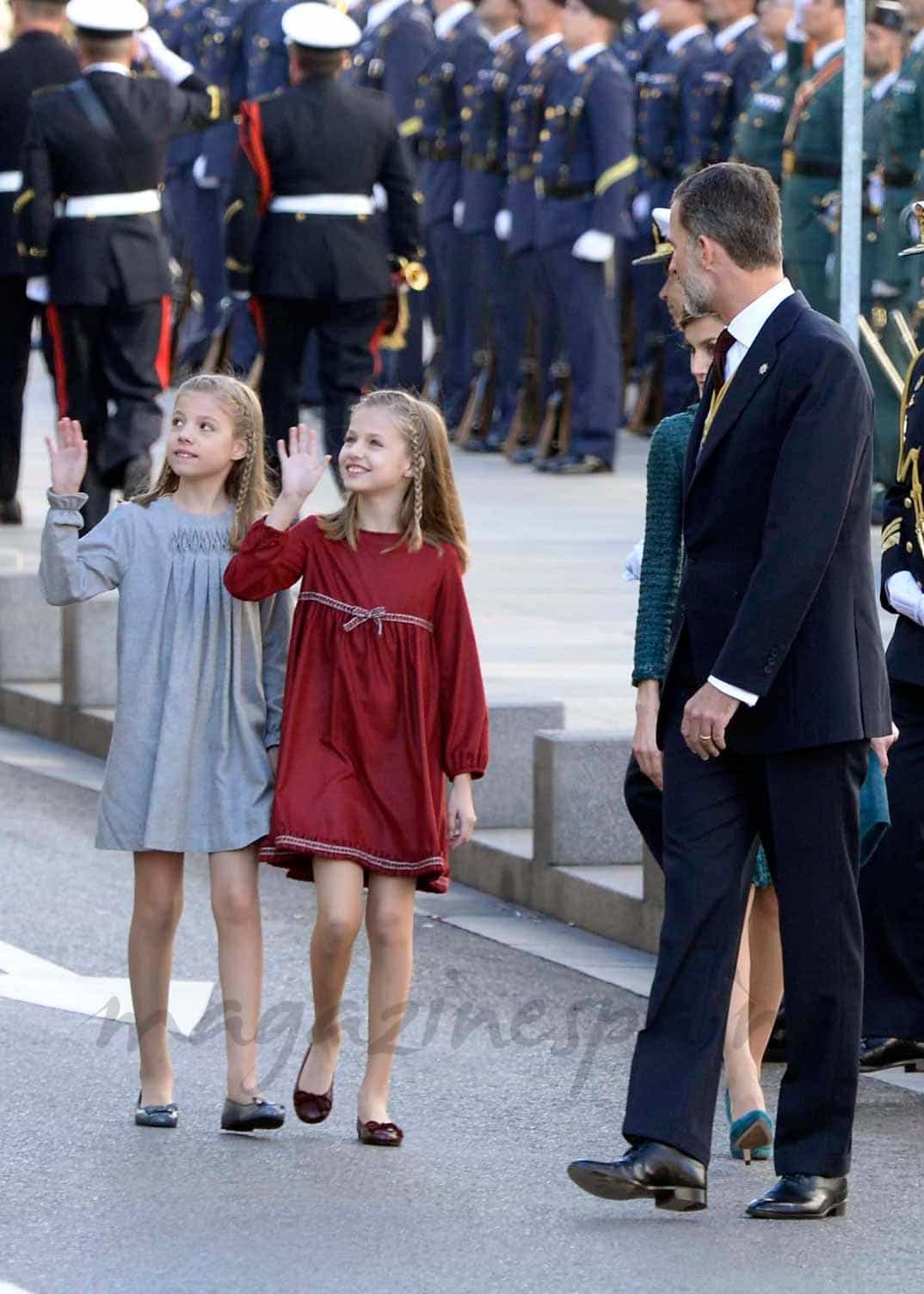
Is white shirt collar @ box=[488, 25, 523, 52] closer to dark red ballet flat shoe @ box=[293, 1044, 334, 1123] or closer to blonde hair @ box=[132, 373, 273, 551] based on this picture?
blonde hair @ box=[132, 373, 273, 551]

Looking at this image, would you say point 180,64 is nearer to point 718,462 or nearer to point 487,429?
point 487,429

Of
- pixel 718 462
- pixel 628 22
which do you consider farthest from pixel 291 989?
pixel 628 22

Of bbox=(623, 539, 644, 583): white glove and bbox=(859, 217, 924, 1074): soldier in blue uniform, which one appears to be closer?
bbox=(623, 539, 644, 583): white glove

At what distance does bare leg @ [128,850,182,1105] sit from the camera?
6.16 meters

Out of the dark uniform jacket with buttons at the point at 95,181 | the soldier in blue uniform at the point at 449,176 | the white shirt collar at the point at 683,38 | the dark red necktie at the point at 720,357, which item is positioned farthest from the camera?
the soldier in blue uniform at the point at 449,176

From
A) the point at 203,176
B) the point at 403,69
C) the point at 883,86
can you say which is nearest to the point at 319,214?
the point at 883,86

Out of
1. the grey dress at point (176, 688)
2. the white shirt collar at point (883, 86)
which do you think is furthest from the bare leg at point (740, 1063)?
the white shirt collar at point (883, 86)

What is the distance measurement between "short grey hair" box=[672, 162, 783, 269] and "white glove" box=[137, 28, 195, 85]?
8.53m

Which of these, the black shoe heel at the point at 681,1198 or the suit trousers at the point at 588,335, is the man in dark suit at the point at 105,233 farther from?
the black shoe heel at the point at 681,1198

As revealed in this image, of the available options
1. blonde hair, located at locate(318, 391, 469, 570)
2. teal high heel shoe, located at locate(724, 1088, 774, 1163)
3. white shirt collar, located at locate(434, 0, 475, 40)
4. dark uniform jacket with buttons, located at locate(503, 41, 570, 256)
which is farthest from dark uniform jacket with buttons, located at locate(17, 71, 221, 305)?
teal high heel shoe, located at locate(724, 1088, 774, 1163)

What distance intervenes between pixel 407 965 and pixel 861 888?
3.61 ft

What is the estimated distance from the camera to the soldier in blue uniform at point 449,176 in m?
18.2

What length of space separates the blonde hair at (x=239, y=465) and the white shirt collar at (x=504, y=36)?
37.6 feet

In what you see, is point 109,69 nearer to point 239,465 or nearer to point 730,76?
point 730,76
